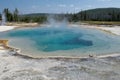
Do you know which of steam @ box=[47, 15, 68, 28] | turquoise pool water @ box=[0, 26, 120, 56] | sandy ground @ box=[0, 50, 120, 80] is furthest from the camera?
steam @ box=[47, 15, 68, 28]

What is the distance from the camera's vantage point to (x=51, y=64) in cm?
1162

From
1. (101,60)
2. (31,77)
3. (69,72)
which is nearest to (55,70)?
(69,72)

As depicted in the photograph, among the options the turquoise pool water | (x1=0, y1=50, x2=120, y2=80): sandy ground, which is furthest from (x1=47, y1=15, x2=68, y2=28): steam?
(x1=0, y1=50, x2=120, y2=80): sandy ground

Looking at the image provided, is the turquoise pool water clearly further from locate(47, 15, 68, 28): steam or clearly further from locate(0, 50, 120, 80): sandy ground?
locate(47, 15, 68, 28): steam

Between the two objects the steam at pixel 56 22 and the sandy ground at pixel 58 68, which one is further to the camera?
the steam at pixel 56 22

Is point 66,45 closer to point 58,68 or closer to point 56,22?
point 58,68

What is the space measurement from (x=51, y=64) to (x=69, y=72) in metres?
1.74

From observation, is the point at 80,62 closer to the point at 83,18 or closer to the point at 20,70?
the point at 20,70

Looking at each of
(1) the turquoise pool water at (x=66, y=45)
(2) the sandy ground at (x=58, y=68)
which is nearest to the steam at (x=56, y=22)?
(1) the turquoise pool water at (x=66, y=45)

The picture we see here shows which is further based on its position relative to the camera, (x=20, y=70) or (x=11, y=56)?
(x=11, y=56)

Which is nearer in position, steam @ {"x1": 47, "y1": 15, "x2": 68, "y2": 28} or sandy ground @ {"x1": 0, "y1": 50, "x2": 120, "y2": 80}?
sandy ground @ {"x1": 0, "y1": 50, "x2": 120, "y2": 80}

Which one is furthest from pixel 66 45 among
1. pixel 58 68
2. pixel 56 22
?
pixel 56 22

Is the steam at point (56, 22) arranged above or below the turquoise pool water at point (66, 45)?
above

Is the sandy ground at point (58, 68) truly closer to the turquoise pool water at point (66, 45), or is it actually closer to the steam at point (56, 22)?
the turquoise pool water at point (66, 45)
